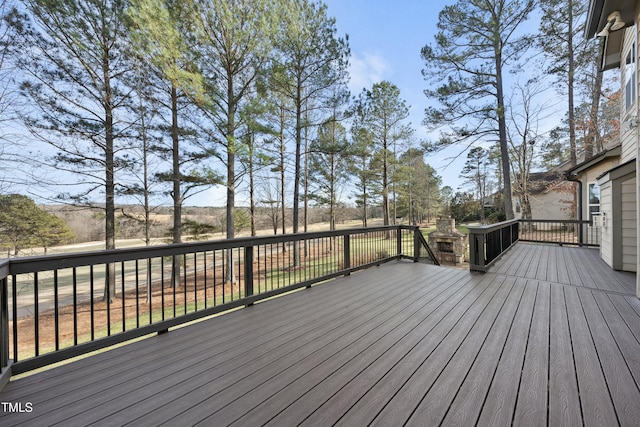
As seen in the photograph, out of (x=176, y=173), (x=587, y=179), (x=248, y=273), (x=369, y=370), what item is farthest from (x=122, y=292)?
(x=587, y=179)

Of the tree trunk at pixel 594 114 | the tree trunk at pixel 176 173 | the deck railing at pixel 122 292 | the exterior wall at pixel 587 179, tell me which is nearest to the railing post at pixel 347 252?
the deck railing at pixel 122 292

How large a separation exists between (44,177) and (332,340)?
8.80m

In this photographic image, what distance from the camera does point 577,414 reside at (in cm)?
133

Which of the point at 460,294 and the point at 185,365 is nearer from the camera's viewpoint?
the point at 185,365

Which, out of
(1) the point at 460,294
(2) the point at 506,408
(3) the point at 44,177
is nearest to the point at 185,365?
(2) the point at 506,408

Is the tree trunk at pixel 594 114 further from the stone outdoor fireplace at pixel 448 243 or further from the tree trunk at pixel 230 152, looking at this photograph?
the tree trunk at pixel 230 152

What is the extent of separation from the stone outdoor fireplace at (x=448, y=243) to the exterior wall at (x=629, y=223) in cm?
642

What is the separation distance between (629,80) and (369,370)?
672cm

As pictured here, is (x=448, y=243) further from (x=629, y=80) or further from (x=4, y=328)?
(x=4, y=328)

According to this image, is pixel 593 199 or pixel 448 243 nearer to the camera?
pixel 593 199

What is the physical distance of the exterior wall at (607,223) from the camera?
179 inches

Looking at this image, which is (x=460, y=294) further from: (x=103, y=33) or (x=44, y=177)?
(x=103, y=33)

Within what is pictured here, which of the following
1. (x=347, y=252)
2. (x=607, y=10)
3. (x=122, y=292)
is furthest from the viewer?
(x=347, y=252)

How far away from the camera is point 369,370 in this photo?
175 centimetres
